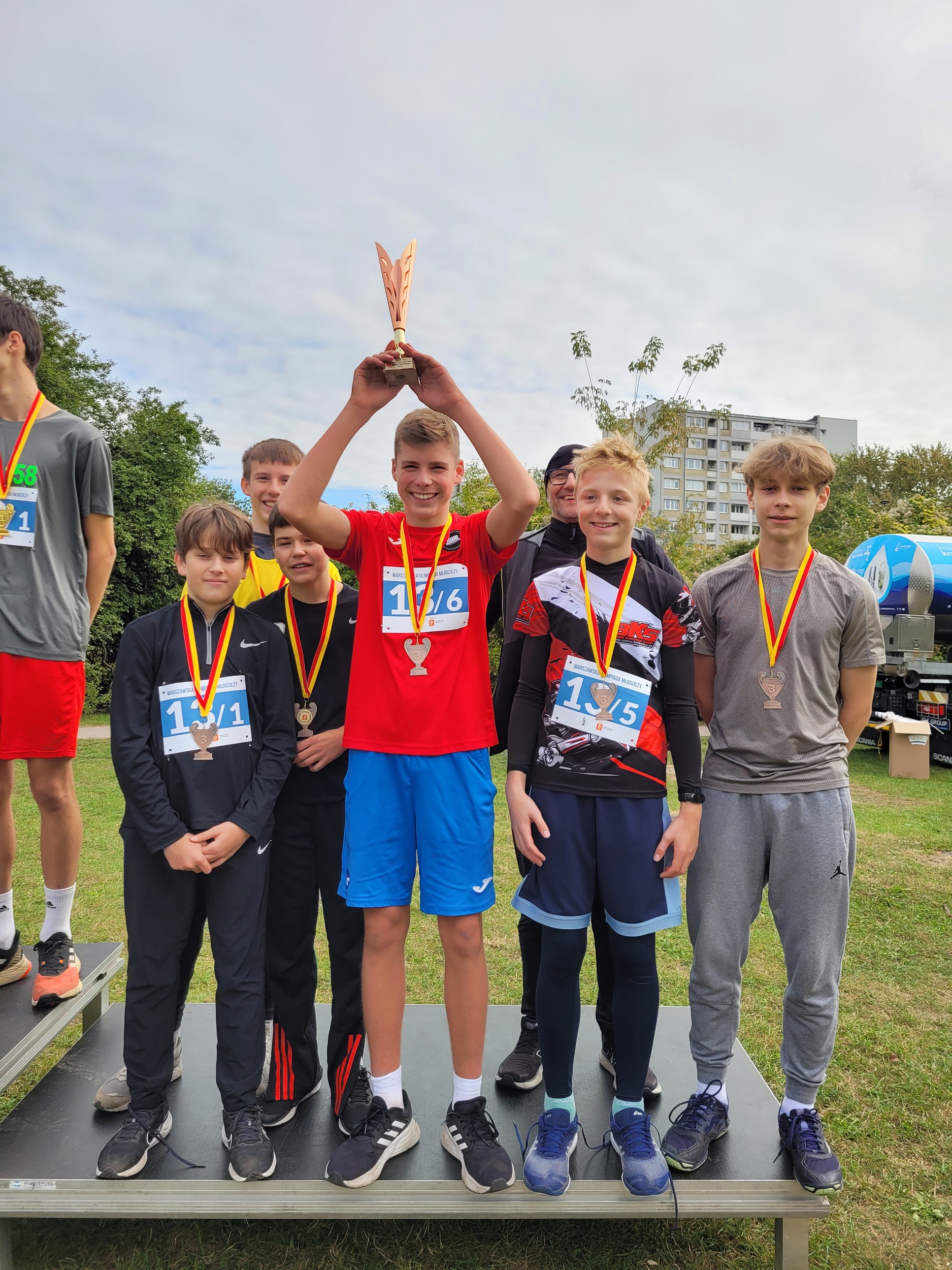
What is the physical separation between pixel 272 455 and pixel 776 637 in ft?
7.24

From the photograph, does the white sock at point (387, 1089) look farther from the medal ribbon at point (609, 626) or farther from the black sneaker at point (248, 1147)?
the medal ribbon at point (609, 626)

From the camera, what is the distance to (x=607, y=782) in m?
2.54

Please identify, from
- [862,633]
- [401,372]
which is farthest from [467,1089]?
[401,372]

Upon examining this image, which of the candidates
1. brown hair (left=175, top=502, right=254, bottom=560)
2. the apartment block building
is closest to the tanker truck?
brown hair (left=175, top=502, right=254, bottom=560)

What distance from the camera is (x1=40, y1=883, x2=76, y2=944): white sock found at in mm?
3272

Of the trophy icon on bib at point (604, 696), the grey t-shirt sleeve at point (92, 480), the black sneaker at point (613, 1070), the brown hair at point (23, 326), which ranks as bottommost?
the black sneaker at point (613, 1070)

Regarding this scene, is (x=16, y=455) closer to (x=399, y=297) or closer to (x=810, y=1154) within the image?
(x=399, y=297)

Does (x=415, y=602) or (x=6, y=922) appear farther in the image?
(x=6, y=922)

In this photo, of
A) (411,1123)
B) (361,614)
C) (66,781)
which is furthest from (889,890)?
(66,781)

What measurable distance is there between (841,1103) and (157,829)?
9.82 ft

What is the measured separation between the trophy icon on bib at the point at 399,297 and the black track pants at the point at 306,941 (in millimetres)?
1433

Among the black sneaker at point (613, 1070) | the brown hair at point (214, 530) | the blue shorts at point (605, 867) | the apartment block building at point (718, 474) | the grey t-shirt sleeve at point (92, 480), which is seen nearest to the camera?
the blue shorts at point (605, 867)

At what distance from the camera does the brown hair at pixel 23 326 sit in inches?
122

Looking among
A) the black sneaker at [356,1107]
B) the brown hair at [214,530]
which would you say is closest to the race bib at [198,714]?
the brown hair at [214,530]
